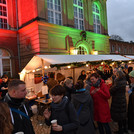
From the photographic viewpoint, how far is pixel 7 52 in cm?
1220

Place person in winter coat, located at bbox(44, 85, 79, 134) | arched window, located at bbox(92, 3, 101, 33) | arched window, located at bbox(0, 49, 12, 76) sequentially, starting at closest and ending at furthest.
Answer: person in winter coat, located at bbox(44, 85, 79, 134) < arched window, located at bbox(0, 49, 12, 76) < arched window, located at bbox(92, 3, 101, 33)

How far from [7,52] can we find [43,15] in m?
4.94

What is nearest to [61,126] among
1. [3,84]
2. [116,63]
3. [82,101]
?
[82,101]

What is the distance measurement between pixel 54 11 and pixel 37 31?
10.7 feet

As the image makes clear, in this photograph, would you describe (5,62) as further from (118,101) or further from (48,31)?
(118,101)

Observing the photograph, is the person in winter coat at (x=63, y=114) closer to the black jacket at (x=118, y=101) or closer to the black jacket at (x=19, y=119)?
the black jacket at (x=19, y=119)

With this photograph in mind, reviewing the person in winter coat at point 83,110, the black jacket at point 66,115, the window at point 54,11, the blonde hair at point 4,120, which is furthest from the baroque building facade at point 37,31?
the blonde hair at point 4,120

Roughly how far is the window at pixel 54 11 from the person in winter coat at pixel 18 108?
1124cm

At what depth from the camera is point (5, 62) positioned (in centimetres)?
1209

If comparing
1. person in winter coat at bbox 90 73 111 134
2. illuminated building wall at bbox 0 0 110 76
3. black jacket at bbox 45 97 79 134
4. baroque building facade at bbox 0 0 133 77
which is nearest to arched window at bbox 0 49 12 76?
baroque building facade at bbox 0 0 133 77

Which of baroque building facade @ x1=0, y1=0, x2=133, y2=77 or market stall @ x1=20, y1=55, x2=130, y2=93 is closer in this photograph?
market stall @ x1=20, y1=55, x2=130, y2=93

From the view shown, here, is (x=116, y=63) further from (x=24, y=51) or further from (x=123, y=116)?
(x=24, y=51)

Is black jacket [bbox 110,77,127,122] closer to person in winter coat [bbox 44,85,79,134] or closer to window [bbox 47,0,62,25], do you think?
person in winter coat [bbox 44,85,79,134]

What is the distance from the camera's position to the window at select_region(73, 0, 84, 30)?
562 inches
